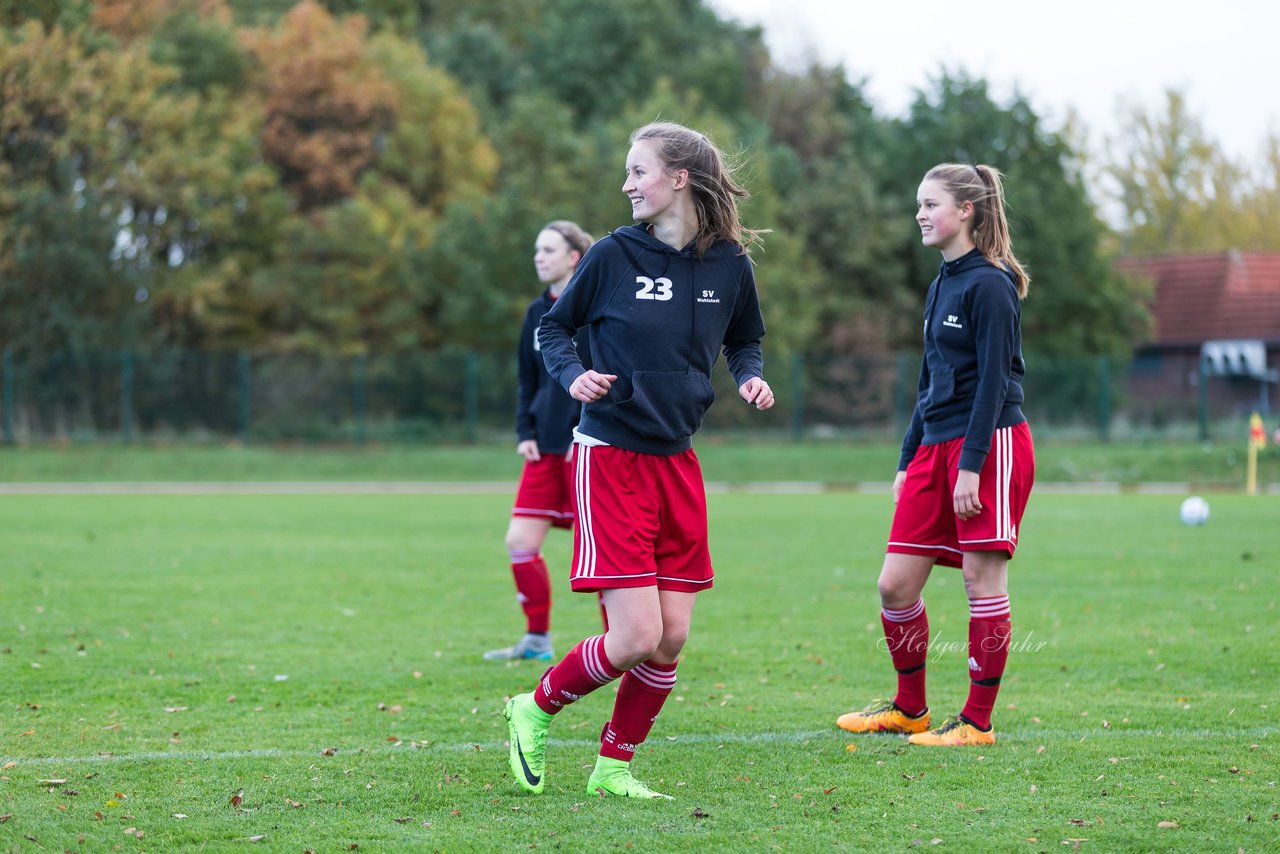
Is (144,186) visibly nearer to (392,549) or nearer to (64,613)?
(392,549)

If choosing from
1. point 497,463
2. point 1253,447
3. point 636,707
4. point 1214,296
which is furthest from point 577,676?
point 1214,296

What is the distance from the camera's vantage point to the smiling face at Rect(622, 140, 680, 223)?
181 inches

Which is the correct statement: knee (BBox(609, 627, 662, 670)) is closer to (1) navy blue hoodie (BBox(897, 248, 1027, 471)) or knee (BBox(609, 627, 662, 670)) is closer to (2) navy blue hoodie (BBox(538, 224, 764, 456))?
(2) navy blue hoodie (BBox(538, 224, 764, 456))

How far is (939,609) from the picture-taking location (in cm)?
927

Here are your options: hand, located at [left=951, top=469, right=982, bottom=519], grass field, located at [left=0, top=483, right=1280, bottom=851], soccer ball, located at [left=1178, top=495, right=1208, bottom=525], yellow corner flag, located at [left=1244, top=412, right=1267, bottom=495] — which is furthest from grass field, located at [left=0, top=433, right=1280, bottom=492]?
hand, located at [left=951, top=469, right=982, bottom=519]

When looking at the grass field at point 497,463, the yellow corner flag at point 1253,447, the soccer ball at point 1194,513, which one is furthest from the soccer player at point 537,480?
the grass field at point 497,463

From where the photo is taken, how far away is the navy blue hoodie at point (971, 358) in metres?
5.14

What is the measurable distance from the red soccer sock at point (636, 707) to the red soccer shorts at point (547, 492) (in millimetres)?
2801

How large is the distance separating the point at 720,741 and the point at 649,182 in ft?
7.60

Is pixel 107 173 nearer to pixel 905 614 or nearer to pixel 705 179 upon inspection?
pixel 905 614

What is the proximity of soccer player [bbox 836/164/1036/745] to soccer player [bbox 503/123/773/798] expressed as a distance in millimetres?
1058

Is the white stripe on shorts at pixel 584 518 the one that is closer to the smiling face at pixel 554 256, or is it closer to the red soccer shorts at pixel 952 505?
the red soccer shorts at pixel 952 505

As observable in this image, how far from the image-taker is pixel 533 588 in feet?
24.9

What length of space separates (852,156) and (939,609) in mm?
32623
